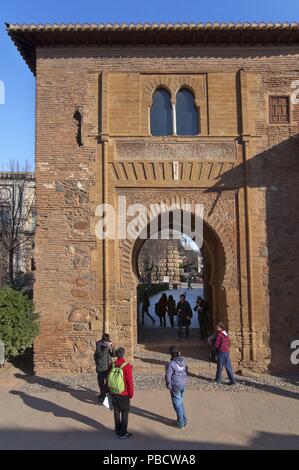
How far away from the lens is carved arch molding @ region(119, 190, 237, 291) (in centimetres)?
1041

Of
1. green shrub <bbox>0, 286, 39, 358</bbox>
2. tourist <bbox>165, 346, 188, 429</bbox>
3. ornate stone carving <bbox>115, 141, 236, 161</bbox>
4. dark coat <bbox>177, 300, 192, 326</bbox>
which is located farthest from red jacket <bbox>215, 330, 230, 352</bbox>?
ornate stone carving <bbox>115, 141, 236, 161</bbox>

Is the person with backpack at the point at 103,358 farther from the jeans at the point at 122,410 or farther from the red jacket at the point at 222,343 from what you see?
the red jacket at the point at 222,343

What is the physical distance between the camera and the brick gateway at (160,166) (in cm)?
1027

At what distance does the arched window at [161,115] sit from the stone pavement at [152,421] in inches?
254

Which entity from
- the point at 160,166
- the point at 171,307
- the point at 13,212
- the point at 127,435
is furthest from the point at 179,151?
the point at 13,212

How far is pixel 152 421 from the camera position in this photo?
22.8 feet

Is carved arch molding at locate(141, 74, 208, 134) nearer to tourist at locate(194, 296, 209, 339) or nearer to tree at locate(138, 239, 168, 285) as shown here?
tourist at locate(194, 296, 209, 339)

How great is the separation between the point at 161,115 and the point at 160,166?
1.44 meters

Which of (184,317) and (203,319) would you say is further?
(184,317)

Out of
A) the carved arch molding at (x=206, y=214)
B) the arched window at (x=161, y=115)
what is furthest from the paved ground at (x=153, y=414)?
the arched window at (x=161, y=115)

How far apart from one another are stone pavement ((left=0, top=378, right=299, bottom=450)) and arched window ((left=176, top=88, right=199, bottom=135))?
21.3 feet

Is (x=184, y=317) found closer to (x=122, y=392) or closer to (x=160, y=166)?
(x=160, y=166)

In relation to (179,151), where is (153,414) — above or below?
below
